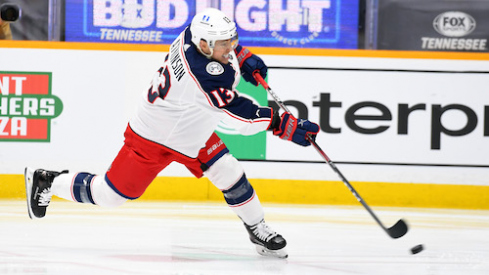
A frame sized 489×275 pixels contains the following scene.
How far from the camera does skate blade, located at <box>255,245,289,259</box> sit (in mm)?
3305

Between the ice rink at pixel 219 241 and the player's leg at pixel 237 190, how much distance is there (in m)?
0.08

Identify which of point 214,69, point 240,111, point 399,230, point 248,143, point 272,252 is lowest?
point 248,143

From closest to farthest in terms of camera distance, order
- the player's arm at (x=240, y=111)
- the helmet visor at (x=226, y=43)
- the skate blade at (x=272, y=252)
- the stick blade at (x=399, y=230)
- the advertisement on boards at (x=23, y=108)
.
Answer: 1. the player's arm at (x=240, y=111)
2. the helmet visor at (x=226, y=43)
3. the stick blade at (x=399, y=230)
4. the skate blade at (x=272, y=252)
5. the advertisement on boards at (x=23, y=108)

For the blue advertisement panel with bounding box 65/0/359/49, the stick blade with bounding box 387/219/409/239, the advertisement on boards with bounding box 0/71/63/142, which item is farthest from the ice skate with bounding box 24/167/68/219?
the blue advertisement panel with bounding box 65/0/359/49

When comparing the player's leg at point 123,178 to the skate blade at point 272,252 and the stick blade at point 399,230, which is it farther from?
the stick blade at point 399,230

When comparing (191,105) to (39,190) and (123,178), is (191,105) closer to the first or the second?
(123,178)

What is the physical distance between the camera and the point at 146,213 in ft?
15.6

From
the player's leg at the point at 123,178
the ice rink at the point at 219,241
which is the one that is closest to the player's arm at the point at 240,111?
the player's leg at the point at 123,178

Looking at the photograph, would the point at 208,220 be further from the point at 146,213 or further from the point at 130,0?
the point at 130,0

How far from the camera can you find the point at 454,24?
5.72 metres

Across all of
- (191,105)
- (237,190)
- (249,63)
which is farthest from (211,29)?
(237,190)

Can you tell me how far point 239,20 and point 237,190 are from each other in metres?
2.58

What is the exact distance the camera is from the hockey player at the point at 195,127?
3045 mm

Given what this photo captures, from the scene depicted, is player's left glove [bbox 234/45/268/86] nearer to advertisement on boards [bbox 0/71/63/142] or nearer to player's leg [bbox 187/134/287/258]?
player's leg [bbox 187/134/287/258]
